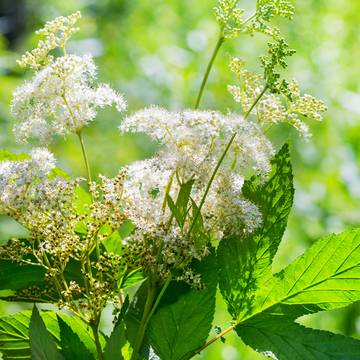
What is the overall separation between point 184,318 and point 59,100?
1.16ft

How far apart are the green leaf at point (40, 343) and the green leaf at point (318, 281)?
0.28 meters

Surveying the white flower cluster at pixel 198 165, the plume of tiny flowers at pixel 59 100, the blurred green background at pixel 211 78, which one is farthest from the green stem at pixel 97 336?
the blurred green background at pixel 211 78

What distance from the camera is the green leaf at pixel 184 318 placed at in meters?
1.05

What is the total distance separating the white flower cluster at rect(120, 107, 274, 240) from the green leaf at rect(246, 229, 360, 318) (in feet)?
0.33

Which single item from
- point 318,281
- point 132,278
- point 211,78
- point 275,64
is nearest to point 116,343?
point 132,278

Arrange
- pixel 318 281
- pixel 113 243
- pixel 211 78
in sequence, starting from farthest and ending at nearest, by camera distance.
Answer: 1. pixel 211 78
2. pixel 113 243
3. pixel 318 281

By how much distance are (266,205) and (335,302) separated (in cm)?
16

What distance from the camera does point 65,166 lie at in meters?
4.98

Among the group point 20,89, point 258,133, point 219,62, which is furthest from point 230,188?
point 219,62

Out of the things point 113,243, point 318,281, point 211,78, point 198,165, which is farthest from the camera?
point 211,78

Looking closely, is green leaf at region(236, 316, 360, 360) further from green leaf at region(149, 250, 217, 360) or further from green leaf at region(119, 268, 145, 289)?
green leaf at region(119, 268, 145, 289)

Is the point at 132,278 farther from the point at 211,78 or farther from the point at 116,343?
the point at 211,78

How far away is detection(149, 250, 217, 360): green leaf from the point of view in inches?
41.4

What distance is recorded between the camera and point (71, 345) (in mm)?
1065
